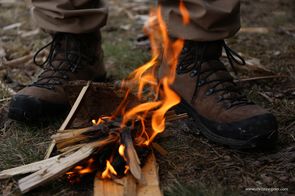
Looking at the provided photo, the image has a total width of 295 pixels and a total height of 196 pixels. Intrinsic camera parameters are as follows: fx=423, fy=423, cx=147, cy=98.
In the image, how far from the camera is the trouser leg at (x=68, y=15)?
2.47m

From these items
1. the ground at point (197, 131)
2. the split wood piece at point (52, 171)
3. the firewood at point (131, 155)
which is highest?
the split wood piece at point (52, 171)

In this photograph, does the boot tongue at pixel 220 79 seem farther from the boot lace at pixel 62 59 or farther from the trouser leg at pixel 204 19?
the boot lace at pixel 62 59

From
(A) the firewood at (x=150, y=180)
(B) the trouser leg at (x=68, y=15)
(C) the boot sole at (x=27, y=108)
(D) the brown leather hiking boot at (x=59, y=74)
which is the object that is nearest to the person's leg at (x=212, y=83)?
(A) the firewood at (x=150, y=180)

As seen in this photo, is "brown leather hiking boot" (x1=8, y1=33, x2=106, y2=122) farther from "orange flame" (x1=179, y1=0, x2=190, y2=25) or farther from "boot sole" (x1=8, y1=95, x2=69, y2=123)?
"orange flame" (x1=179, y1=0, x2=190, y2=25)

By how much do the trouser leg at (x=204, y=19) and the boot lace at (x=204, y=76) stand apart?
0.28 feet

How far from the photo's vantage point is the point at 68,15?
2.47 meters

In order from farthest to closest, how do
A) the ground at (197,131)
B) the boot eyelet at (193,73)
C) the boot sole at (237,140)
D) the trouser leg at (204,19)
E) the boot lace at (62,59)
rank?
the boot lace at (62,59) < the boot eyelet at (193,73) < the trouser leg at (204,19) < the boot sole at (237,140) < the ground at (197,131)

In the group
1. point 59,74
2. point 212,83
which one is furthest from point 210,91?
point 59,74

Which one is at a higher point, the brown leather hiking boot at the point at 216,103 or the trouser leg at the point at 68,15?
the trouser leg at the point at 68,15

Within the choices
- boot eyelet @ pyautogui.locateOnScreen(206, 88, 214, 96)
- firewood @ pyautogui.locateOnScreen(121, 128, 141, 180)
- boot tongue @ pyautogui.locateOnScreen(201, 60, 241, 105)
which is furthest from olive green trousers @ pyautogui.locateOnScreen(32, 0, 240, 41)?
firewood @ pyautogui.locateOnScreen(121, 128, 141, 180)

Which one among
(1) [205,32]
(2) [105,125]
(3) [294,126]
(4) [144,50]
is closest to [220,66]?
(1) [205,32]

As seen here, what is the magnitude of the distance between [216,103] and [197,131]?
0.19 m

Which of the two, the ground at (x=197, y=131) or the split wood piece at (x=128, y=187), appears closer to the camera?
the split wood piece at (x=128, y=187)

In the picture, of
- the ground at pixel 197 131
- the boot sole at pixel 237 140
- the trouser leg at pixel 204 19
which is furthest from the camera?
the trouser leg at pixel 204 19
